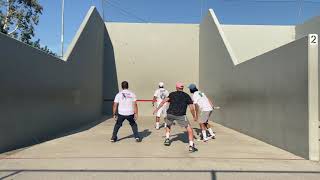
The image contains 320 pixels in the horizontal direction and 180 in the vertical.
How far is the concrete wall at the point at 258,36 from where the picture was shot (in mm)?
20719

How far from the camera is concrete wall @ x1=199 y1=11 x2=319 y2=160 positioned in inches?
333

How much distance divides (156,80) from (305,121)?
13908mm

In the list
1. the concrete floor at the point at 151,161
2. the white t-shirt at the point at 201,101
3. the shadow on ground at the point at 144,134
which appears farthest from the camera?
the shadow on ground at the point at 144,134

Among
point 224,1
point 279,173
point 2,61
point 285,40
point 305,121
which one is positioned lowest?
point 279,173

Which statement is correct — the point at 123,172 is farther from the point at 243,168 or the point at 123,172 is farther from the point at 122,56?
the point at 122,56

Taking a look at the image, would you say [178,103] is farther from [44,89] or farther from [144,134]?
[44,89]

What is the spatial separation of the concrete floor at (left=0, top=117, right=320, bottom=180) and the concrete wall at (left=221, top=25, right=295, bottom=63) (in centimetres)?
1025

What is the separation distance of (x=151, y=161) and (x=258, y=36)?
560 inches

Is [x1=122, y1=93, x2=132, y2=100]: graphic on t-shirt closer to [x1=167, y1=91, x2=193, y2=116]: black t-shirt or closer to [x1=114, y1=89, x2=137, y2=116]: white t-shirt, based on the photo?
[x1=114, y1=89, x2=137, y2=116]: white t-shirt

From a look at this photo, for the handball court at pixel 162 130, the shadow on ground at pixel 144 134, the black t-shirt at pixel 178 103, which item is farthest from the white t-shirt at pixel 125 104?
the black t-shirt at pixel 178 103

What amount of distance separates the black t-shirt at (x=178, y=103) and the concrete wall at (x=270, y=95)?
203 cm

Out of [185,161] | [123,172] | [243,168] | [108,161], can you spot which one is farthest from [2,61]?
[243,168]

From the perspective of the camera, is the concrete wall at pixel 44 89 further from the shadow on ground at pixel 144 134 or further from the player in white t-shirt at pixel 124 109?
the shadow on ground at pixel 144 134

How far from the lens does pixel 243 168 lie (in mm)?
7520
